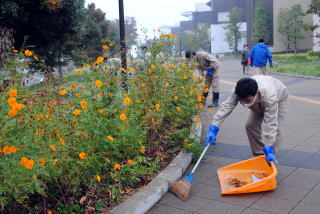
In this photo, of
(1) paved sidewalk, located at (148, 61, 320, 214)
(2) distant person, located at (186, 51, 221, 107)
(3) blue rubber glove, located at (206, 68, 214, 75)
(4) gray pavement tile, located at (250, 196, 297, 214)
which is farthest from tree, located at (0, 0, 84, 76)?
(4) gray pavement tile, located at (250, 196, 297, 214)

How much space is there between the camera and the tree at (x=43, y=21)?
10047 millimetres

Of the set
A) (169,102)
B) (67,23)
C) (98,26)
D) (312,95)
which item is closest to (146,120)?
(169,102)

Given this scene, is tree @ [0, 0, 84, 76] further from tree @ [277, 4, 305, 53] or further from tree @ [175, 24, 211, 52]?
tree @ [175, 24, 211, 52]

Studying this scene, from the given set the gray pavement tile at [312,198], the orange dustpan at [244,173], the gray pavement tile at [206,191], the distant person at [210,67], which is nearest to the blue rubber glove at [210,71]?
the distant person at [210,67]

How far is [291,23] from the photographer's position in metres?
38.7

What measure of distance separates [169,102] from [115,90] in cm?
150

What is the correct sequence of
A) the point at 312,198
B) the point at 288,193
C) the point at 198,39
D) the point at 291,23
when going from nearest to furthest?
1. the point at 312,198
2. the point at 288,193
3. the point at 291,23
4. the point at 198,39

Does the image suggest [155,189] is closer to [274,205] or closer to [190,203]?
[190,203]

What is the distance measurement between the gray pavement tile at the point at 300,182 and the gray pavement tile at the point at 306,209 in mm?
425

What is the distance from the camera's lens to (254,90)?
3676 mm

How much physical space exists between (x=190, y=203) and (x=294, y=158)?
185 cm

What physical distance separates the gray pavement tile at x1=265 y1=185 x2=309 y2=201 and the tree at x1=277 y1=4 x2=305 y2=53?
37.4 meters

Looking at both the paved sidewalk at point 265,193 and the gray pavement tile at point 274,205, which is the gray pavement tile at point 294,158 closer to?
the paved sidewalk at point 265,193

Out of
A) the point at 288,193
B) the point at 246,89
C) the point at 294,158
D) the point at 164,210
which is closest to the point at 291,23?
the point at 294,158
